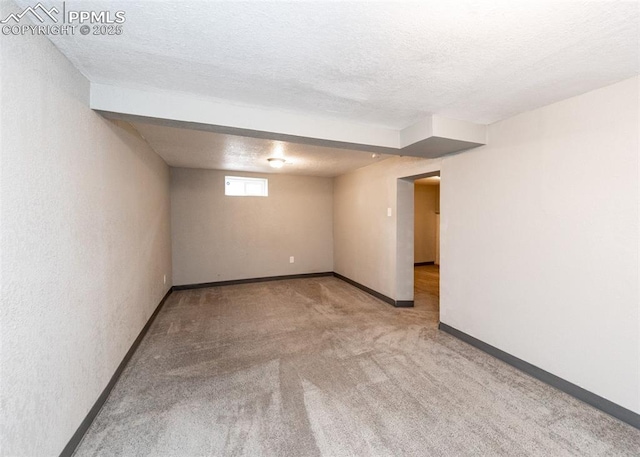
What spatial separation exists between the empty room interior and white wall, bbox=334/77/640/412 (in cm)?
1

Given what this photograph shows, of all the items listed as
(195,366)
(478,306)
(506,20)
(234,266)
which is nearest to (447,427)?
(478,306)

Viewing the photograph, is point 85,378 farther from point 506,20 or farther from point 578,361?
point 578,361

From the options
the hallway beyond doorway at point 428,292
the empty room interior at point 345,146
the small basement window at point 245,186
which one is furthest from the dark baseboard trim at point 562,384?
the small basement window at point 245,186

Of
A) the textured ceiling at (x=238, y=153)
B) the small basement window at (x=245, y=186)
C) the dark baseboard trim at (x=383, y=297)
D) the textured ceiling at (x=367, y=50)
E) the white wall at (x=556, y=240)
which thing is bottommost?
the dark baseboard trim at (x=383, y=297)

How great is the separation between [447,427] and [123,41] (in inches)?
114

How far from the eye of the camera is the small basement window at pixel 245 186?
514cm

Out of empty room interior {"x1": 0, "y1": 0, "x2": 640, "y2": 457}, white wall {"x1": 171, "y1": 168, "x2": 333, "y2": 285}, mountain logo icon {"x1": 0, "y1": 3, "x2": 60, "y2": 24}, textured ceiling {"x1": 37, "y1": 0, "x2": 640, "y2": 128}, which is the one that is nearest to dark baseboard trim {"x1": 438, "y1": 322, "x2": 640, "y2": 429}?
empty room interior {"x1": 0, "y1": 0, "x2": 640, "y2": 457}

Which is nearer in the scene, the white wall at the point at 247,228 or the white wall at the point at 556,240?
the white wall at the point at 556,240

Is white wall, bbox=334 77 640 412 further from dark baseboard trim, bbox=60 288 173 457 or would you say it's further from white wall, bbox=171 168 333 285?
dark baseboard trim, bbox=60 288 173 457

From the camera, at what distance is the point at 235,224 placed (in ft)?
17.1

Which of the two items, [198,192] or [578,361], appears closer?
[578,361]

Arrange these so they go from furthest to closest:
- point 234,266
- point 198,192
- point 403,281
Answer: point 234,266 < point 198,192 < point 403,281

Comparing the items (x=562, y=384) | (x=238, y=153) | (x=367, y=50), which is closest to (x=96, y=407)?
(x=367, y=50)

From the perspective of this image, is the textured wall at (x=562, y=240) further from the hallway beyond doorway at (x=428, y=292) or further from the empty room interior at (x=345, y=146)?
the hallway beyond doorway at (x=428, y=292)
